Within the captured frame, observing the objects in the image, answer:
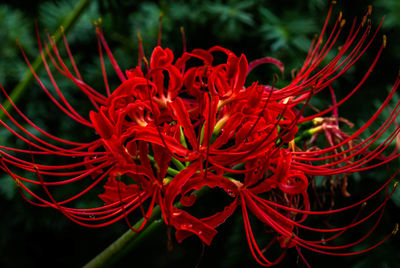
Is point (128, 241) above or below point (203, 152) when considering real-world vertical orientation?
below

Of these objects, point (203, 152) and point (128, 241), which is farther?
point (128, 241)

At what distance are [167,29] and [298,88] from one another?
1065 millimetres

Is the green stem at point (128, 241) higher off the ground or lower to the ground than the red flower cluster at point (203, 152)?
lower

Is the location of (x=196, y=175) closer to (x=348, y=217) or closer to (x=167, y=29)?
(x=348, y=217)

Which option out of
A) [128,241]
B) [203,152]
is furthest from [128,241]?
[203,152]

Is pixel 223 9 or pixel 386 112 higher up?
pixel 223 9

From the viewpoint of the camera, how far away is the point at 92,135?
1947 millimetres

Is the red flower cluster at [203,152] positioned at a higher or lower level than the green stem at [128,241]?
higher

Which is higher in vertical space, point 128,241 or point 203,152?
point 203,152

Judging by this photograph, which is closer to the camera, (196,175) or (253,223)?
(196,175)

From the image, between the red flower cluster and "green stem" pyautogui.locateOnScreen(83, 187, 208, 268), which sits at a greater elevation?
the red flower cluster

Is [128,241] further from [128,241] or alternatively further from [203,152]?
[203,152]

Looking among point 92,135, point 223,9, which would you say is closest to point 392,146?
point 223,9

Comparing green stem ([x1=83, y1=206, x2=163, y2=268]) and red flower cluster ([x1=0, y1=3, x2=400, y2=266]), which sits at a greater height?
red flower cluster ([x1=0, y1=3, x2=400, y2=266])
